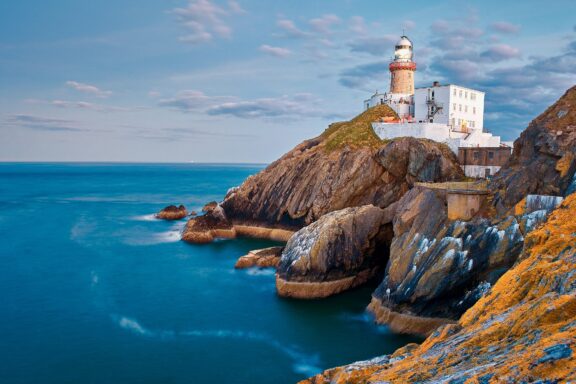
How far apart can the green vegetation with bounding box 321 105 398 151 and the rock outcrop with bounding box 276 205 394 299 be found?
24.4m

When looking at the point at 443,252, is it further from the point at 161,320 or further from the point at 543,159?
the point at 161,320

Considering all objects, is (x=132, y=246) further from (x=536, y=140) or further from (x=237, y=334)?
(x=536, y=140)

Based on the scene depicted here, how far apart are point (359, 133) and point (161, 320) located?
46.4m

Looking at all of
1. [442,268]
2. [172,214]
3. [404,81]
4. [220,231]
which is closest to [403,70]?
[404,81]

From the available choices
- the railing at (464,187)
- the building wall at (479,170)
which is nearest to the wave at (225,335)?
the railing at (464,187)

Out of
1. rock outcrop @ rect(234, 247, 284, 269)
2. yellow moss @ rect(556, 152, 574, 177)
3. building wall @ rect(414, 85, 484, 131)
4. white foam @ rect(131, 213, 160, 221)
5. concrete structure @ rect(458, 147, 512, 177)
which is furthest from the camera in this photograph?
white foam @ rect(131, 213, 160, 221)

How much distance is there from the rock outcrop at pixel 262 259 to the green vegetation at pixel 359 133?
76.5ft

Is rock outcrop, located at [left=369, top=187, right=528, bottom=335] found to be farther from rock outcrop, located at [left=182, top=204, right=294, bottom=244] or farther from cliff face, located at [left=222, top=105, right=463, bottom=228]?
rock outcrop, located at [left=182, top=204, right=294, bottom=244]

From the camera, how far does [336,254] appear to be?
44.4 m

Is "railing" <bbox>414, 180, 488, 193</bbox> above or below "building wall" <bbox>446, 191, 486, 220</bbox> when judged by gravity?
above

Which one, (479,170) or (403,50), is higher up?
(403,50)

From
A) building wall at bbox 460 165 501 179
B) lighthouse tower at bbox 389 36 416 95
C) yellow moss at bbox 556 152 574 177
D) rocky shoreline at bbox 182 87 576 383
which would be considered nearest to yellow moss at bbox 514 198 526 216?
rocky shoreline at bbox 182 87 576 383

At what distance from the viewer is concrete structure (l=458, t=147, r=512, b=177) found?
5797cm

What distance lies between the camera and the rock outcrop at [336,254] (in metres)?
43.3
